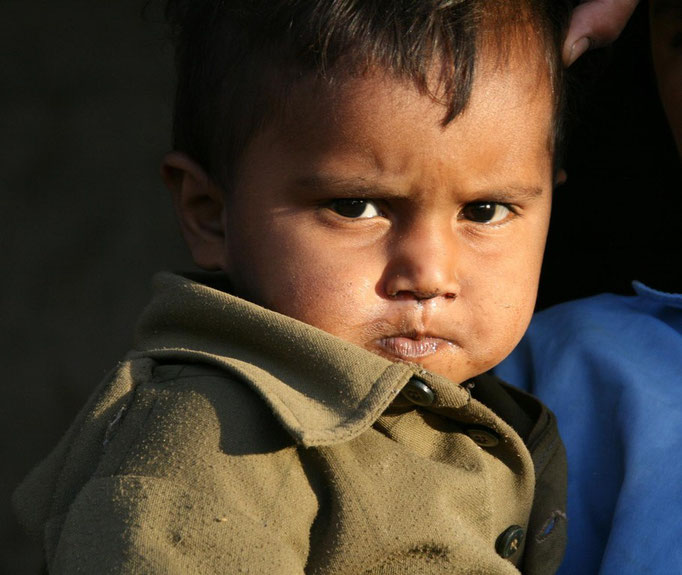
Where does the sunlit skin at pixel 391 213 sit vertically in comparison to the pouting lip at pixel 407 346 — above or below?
above

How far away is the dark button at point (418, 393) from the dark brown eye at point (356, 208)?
0.27m

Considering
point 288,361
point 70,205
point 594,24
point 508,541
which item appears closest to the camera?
point 288,361

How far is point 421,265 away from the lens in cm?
163

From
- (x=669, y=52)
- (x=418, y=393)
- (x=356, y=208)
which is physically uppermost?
(x=669, y=52)

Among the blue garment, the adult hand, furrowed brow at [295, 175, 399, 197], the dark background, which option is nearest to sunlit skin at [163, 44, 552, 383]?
furrowed brow at [295, 175, 399, 197]

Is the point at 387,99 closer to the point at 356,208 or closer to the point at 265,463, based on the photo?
the point at 356,208

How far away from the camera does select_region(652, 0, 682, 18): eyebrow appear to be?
79.5 inches

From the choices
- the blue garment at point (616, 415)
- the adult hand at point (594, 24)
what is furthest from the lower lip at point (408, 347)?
the adult hand at point (594, 24)

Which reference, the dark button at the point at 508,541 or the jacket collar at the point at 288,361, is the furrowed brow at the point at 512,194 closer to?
the jacket collar at the point at 288,361

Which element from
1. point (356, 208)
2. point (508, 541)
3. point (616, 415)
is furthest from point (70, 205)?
point (508, 541)

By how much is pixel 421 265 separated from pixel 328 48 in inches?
14.3

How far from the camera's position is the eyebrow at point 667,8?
2020 millimetres

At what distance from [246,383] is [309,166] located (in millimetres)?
368

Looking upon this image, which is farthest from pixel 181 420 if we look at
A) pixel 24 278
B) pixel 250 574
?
pixel 24 278
